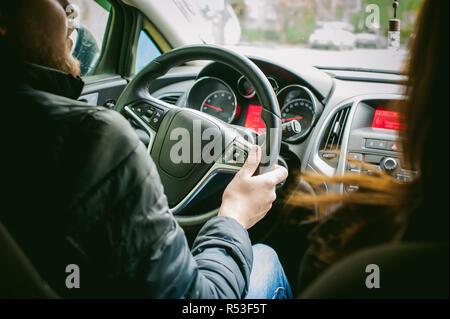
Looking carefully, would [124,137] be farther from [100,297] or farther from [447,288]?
[447,288]

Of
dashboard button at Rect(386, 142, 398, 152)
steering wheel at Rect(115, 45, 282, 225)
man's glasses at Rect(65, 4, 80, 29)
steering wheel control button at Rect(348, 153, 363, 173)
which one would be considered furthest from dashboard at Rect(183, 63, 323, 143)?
man's glasses at Rect(65, 4, 80, 29)

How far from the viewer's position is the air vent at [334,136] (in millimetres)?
1900

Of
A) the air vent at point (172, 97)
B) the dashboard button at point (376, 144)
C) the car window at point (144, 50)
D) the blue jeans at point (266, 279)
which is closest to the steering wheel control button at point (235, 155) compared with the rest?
the blue jeans at point (266, 279)

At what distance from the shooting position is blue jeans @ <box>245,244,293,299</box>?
51.9 inches

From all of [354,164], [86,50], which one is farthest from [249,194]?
[86,50]

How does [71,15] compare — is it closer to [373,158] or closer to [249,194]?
[249,194]

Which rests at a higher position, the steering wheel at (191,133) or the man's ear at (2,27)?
the man's ear at (2,27)

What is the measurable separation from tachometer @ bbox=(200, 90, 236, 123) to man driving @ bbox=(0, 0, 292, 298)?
140cm

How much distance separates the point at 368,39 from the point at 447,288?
1.93m

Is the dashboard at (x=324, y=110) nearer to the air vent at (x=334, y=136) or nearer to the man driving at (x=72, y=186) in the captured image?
the air vent at (x=334, y=136)

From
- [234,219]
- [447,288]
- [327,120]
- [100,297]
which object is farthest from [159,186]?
[327,120]

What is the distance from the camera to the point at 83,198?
70 centimetres

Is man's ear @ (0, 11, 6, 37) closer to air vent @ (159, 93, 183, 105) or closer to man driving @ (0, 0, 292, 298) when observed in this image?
man driving @ (0, 0, 292, 298)

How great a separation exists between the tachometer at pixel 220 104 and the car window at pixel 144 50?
0.65 meters
